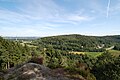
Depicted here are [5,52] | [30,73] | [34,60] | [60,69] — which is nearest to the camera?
[30,73]

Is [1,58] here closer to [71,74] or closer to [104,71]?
[104,71]

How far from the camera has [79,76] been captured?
700 inches

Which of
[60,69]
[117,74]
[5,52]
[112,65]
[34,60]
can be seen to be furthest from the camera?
[5,52]

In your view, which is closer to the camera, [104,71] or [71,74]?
[71,74]

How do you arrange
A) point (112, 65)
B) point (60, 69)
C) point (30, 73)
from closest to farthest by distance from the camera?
point (30, 73), point (60, 69), point (112, 65)

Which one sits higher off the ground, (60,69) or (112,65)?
(60,69)

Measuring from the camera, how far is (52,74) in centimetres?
1842

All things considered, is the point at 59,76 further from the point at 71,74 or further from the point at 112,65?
the point at 112,65

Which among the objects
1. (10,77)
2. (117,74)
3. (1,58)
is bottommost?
(117,74)

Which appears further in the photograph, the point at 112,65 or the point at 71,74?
the point at 112,65

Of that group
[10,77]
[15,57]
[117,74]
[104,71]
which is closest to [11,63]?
[15,57]

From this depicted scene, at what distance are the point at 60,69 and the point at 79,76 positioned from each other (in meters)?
2.65

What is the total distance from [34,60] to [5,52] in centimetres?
3660

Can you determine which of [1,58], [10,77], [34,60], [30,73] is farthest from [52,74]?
[1,58]
